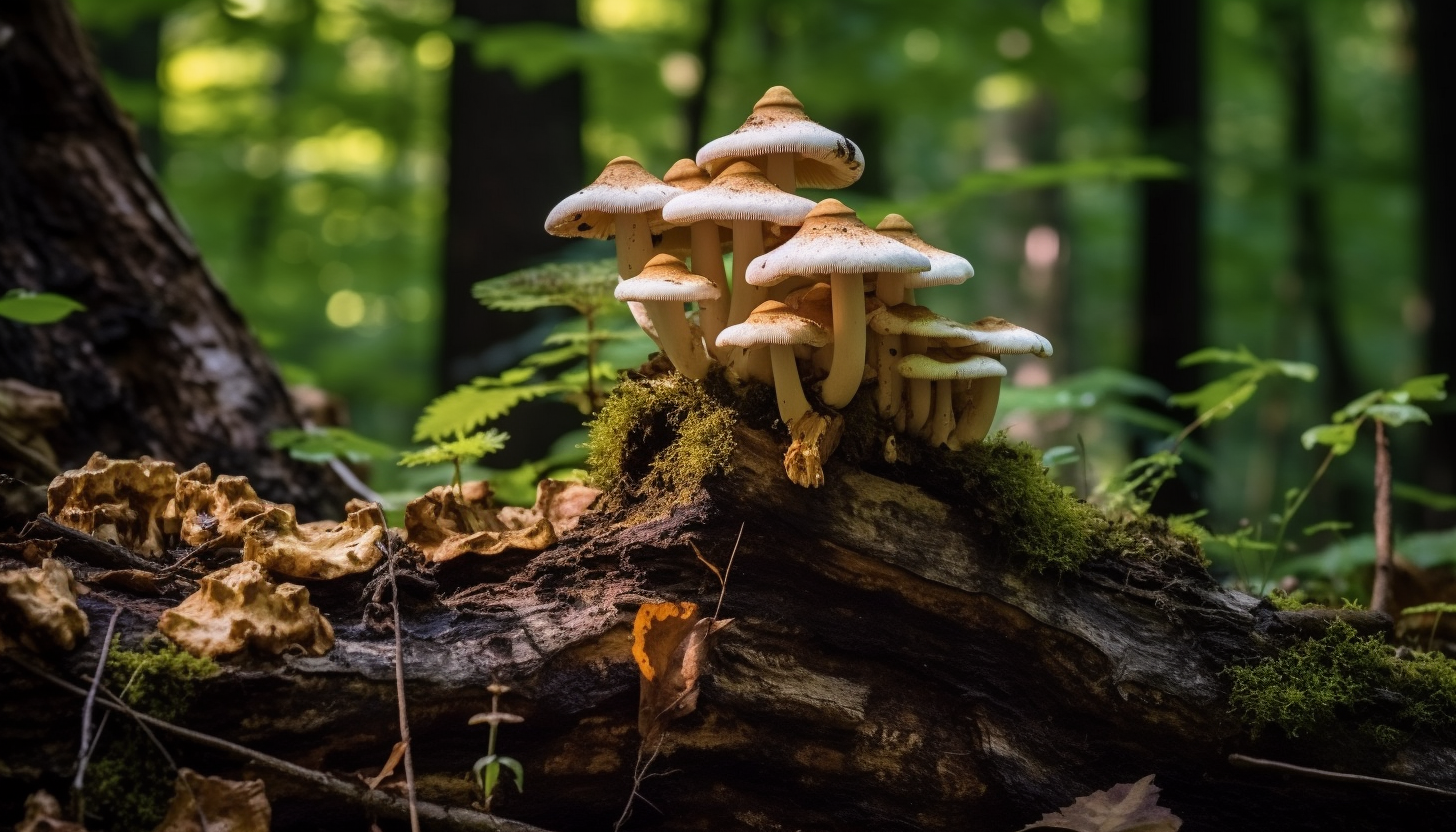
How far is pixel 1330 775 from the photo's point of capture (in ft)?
7.89

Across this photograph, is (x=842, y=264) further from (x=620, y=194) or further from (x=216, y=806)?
(x=216, y=806)

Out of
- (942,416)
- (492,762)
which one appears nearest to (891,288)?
(942,416)

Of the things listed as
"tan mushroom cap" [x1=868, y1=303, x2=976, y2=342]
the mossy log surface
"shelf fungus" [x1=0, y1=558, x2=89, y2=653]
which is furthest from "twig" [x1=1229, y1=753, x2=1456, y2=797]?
"shelf fungus" [x1=0, y1=558, x2=89, y2=653]

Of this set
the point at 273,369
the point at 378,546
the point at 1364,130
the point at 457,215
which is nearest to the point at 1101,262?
the point at 1364,130

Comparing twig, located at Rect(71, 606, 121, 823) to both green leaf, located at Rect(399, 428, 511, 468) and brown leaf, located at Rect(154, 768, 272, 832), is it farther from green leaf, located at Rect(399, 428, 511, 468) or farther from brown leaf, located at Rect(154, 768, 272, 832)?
green leaf, located at Rect(399, 428, 511, 468)

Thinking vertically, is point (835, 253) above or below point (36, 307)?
above

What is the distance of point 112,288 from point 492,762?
3.20 metres

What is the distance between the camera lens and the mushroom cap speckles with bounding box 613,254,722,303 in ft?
7.59

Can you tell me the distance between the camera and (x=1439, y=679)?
8.63ft

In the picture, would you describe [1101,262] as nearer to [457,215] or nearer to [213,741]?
[457,215]

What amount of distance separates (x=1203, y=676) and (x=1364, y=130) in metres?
19.1

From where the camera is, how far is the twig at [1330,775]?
2.38 m

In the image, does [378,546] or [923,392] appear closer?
[378,546]

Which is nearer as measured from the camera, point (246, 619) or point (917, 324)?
point (246, 619)
